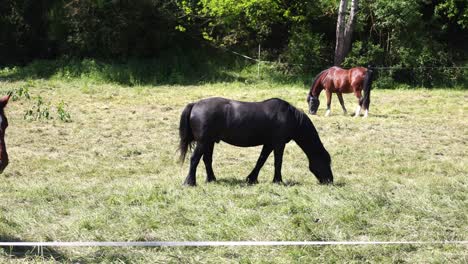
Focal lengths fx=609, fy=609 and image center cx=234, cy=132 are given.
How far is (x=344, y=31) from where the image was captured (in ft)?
86.4

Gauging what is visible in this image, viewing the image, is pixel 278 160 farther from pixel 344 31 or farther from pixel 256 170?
pixel 344 31

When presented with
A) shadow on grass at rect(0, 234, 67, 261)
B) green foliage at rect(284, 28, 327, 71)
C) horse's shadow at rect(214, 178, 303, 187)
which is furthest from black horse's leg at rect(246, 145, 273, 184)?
green foliage at rect(284, 28, 327, 71)

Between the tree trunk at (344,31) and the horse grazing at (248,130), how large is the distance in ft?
55.8

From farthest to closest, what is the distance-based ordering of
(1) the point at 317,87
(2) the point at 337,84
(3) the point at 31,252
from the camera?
(1) the point at 317,87
(2) the point at 337,84
(3) the point at 31,252

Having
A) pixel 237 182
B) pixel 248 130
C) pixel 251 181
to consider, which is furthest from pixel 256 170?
pixel 248 130

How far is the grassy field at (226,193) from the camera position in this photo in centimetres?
570

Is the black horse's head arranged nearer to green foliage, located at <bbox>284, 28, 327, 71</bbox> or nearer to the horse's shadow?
→ the horse's shadow

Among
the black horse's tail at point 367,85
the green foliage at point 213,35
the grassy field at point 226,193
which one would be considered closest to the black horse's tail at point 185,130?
the grassy field at point 226,193

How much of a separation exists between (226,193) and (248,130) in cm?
137

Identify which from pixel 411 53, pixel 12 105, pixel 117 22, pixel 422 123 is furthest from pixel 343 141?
pixel 117 22

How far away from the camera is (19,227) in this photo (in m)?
6.37

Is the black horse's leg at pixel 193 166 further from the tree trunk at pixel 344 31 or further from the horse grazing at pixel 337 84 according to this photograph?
the tree trunk at pixel 344 31

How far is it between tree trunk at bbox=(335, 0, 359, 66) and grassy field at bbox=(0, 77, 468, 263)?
355 inches

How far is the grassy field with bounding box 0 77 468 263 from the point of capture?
18.7 ft
